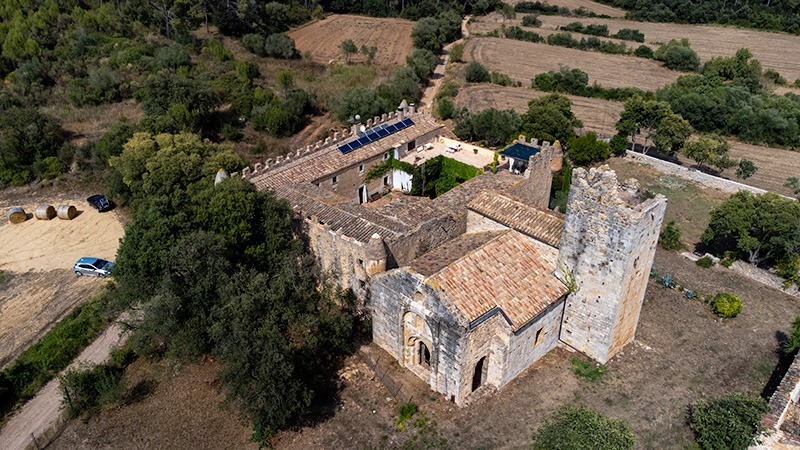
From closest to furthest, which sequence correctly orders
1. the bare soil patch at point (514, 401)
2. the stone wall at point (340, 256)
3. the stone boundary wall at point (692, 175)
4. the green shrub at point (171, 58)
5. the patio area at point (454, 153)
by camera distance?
the bare soil patch at point (514, 401) < the stone wall at point (340, 256) < the patio area at point (454, 153) < the stone boundary wall at point (692, 175) < the green shrub at point (171, 58)

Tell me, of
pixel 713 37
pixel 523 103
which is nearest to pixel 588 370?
pixel 523 103

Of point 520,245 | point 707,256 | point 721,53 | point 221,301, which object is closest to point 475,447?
point 520,245

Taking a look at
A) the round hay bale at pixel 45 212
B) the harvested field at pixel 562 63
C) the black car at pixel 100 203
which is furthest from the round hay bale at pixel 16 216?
the harvested field at pixel 562 63

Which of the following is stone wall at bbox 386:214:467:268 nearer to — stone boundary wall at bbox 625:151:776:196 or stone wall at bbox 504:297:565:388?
stone wall at bbox 504:297:565:388

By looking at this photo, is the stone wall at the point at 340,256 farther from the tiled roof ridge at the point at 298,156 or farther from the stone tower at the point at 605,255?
the stone tower at the point at 605,255

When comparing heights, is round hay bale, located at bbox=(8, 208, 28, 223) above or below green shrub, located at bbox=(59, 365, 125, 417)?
below

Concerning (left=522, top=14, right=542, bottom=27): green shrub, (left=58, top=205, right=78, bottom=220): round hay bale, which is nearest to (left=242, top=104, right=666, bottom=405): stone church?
(left=58, top=205, right=78, bottom=220): round hay bale

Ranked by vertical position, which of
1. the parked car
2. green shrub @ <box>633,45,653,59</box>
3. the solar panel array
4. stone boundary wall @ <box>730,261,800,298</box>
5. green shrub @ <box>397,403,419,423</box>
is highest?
the solar panel array

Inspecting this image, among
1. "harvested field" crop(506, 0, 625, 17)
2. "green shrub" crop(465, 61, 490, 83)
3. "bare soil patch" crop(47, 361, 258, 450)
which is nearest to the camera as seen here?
"bare soil patch" crop(47, 361, 258, 450)
